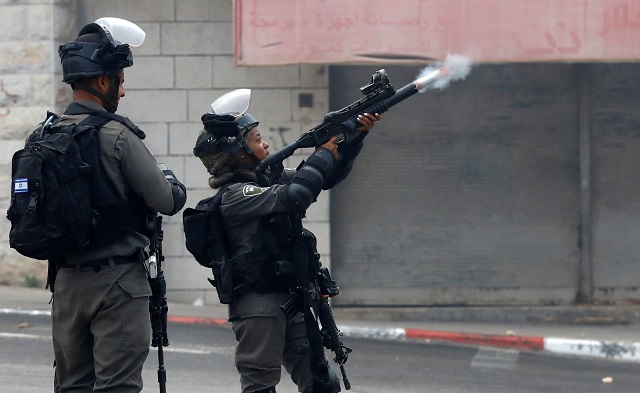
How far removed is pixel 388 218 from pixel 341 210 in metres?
0.47

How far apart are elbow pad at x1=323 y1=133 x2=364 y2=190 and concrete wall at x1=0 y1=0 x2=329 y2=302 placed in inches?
212

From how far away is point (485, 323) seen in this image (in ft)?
33.9

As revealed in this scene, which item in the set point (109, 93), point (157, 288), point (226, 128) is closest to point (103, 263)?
point (157, 288)

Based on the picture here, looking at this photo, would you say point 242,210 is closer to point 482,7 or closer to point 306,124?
point 482,7

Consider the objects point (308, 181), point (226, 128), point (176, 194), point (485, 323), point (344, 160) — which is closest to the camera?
point (176, 194)

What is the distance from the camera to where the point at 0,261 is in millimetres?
11070

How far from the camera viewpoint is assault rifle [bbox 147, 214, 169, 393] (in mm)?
4570

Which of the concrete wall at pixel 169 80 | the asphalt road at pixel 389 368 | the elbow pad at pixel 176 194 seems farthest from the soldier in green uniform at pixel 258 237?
the concrete wall at pixel 169 80

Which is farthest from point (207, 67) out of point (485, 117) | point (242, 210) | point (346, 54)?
point (242, 210)

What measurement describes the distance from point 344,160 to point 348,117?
0.25 meters

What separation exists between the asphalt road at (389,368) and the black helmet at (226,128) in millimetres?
2495

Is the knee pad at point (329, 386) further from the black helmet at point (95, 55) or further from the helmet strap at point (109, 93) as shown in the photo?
the black helmet at point (95, 55)

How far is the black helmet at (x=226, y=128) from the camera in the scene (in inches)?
198

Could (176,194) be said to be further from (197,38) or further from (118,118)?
(197,38)
